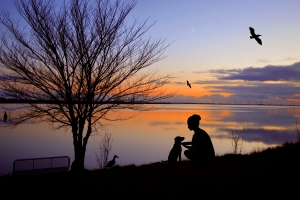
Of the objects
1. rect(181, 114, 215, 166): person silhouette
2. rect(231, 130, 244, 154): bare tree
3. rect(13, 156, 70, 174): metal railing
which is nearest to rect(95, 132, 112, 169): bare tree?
rect(13, 156, 70, 174): metal railing

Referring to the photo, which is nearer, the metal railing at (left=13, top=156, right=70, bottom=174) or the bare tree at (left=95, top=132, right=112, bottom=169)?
the metal railing at (left=13, top=156, right=70, bottom=174)

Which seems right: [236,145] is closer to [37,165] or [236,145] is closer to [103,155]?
[103,155]

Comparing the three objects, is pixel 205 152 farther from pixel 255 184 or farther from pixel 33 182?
pixel 33 182

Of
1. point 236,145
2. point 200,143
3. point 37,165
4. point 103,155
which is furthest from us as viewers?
point 103,155

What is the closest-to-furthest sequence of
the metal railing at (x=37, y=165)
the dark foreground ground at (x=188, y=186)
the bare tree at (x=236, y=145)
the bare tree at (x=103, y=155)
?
the dark foreground ground at (x=188, y=186) < the metal railing at (x=37, y=165) < the bare tree at (x=103, y=155) < the bare tree at (x=236, y=145)

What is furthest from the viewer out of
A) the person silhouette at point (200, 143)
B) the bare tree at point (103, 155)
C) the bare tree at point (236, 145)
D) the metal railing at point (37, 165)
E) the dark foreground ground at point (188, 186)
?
the bare tree at point (236, 145)

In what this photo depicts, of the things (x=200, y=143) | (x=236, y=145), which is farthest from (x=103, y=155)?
(x=200, y=143)

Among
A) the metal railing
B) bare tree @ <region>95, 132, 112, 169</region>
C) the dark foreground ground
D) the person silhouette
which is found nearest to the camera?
the dark foreground ground

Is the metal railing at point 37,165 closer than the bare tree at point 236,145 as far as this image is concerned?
Yes

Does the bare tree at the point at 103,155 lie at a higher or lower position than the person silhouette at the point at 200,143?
lower

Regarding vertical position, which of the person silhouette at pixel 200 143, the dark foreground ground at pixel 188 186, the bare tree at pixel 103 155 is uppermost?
the person silhouette at pixel 200 143

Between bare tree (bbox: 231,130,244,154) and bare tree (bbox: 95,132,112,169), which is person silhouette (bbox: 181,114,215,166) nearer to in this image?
bare tree (bbox: 95,132,112,169)

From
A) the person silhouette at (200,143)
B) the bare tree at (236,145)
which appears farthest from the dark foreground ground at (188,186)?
the bare tree at (236,145)

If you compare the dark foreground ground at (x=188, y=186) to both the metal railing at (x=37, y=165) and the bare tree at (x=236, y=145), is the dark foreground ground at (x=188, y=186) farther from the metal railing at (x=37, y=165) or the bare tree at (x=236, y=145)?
the bare tree at (x=236, y=145)
